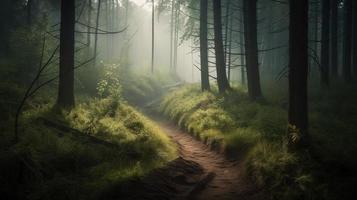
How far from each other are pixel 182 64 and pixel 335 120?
74822 millimetres

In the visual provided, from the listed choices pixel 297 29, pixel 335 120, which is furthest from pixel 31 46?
pixel 335 120

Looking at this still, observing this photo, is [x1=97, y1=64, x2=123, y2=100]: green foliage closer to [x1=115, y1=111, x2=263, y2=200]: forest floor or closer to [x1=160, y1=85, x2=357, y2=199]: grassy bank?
[x1=160, y1=85, x2=357, y2=199]: grassy bank

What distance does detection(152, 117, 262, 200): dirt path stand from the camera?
816 centimetres

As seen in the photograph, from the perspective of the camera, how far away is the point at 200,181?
8.78 metres

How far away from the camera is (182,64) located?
288 ft

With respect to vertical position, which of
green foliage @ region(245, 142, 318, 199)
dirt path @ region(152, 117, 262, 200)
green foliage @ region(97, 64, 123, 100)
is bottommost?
dirt path @ region(152, 117, 262, 200)

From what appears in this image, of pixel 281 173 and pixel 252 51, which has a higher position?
pixel 252 51

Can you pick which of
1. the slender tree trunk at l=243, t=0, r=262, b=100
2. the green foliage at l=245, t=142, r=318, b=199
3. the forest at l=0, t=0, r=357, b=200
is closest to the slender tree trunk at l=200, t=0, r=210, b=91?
the forest at l=0, t=0, r=357, b=200

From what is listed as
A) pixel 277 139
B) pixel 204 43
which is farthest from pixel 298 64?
pixel 204 43

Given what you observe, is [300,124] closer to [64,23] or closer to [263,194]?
[263,194]

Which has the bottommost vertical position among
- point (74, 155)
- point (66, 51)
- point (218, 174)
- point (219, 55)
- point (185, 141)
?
point (218, 174)

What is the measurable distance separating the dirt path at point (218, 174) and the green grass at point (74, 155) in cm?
114

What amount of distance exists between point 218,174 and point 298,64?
13.1 feet

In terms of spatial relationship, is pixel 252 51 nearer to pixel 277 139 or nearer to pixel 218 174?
pixel 277 139
